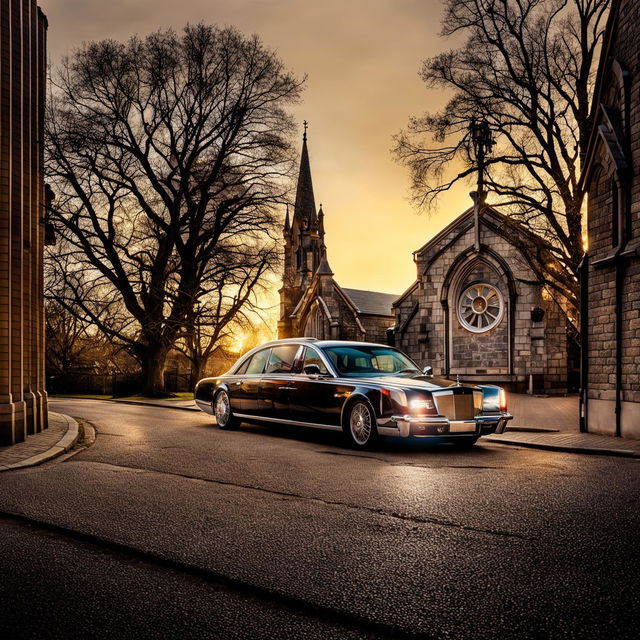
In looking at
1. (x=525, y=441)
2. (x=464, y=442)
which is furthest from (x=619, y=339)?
(x=464, y=442)

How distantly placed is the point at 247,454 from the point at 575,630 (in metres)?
6.24

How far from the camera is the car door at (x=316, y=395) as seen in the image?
1012cm

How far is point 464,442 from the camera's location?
1027 cm

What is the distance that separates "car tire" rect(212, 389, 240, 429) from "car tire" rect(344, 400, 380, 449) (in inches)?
132

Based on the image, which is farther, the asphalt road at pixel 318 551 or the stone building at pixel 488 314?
the stone building at pixel 488 314

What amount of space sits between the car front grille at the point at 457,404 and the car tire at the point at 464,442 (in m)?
0.48

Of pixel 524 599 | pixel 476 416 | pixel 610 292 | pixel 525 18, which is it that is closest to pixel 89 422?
pixel 476 416

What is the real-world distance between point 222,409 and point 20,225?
192 inches

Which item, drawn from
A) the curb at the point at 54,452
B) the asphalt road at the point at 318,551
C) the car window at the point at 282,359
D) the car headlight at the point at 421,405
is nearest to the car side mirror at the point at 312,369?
the car window at the point at 282,359

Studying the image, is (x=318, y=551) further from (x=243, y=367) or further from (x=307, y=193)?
(x=307, y=193)

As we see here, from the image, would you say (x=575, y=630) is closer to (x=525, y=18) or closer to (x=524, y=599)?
(x=524, y=599)

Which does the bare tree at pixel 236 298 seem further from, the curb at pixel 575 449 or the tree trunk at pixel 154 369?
the curb at pixel 575 449

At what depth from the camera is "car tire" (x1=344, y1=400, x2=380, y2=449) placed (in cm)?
945

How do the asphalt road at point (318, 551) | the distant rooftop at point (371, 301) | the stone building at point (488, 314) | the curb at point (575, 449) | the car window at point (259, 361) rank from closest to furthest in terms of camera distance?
1. the asphalt road at point (318, 551)
2. the curb at point (575, 449)
3. the car window at point (259, 361)
4. the stone building at point (488, 314)
5. the distant rooftop at point (371, 301)
